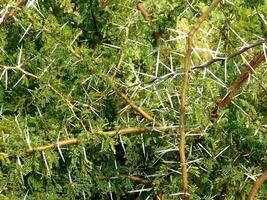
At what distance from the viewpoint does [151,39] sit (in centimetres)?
196

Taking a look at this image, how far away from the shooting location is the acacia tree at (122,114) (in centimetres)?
164

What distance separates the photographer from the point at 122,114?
1.75 meters

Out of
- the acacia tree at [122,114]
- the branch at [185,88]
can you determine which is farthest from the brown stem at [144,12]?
the branch at [185,88]

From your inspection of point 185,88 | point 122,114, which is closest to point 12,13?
point 122,114

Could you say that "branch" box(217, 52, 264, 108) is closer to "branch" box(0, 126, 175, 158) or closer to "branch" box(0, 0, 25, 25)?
"branch" box(0, 126, 175, 158)

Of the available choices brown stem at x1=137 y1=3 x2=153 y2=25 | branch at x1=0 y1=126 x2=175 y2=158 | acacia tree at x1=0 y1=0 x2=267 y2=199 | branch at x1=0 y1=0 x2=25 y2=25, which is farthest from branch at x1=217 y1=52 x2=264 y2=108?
branch at x1=0 y1=0 x2=25 y2=25

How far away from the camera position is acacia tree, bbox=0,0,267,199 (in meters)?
1.64

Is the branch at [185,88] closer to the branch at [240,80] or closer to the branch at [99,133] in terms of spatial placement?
the branch at [99,133]

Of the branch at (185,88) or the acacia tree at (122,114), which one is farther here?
the acacia tree at (122,114)

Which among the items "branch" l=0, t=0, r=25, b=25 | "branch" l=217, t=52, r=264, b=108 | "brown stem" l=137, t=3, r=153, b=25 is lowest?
"branch" l=217, t=52, r=264, b=108

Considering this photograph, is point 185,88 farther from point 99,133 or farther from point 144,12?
point 144,12

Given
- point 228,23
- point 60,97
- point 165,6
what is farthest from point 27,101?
point 228,23

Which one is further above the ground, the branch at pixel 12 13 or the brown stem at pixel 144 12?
the branch at pixel 12 13

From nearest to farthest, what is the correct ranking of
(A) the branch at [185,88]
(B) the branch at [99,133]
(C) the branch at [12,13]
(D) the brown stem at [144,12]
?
1. (A) the branch at [185,88]
2. (B) the branch at [99,133]
3. (C) the branch at [12,13]
4. (D) the brown stem at [144,12]
